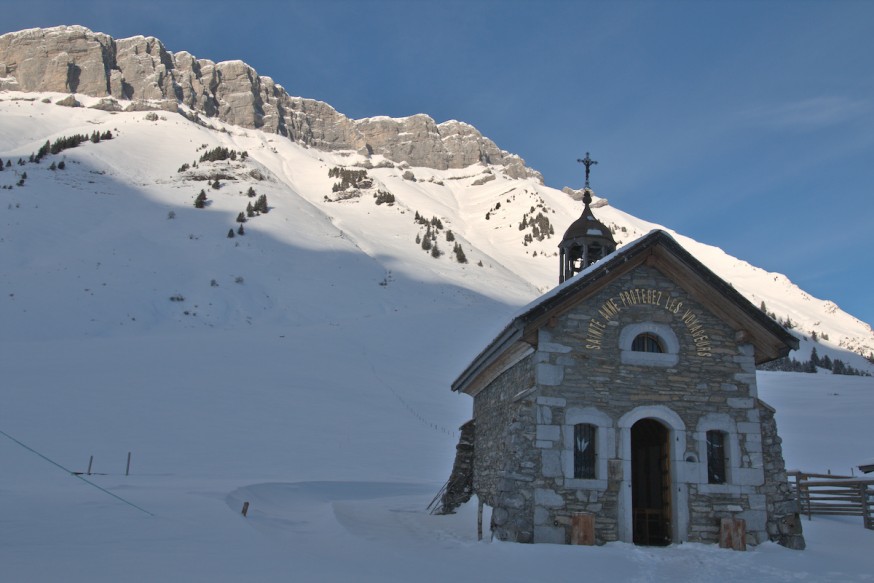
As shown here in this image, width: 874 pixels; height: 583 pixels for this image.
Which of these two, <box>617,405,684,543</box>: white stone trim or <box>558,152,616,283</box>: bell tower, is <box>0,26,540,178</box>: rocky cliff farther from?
<box>617,405,684,543</box>: white stone trim

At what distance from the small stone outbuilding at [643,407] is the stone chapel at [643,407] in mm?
21

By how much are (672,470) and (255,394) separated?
22218 mm

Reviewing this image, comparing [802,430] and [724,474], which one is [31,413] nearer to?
[724,474]

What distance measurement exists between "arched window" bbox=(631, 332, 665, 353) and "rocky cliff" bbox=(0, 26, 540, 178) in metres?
121

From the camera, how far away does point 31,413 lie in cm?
2619

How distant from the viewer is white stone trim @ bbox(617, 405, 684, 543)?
1353 cm

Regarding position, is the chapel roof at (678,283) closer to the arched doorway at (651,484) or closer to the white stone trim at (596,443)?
the white stone trim at (596,443)

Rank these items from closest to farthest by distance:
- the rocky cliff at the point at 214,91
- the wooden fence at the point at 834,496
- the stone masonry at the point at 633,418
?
the stone masonry at the point at 633,418
the wooden fence at the point at 834,496
the rocky cliff at the point at 214,91

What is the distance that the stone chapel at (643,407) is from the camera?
44.0 feet

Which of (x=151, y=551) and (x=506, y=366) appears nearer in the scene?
(x=151, y=551)

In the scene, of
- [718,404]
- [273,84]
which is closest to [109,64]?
[273,84]

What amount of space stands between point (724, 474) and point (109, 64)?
141169mm

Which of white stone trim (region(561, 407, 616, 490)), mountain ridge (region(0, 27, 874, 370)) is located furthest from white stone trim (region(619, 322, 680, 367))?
mountain ridge (region(0, 27, 874, 370))

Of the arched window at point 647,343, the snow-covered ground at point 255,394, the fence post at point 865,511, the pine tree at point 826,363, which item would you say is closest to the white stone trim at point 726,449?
the snow-covered ground at point 255,394
